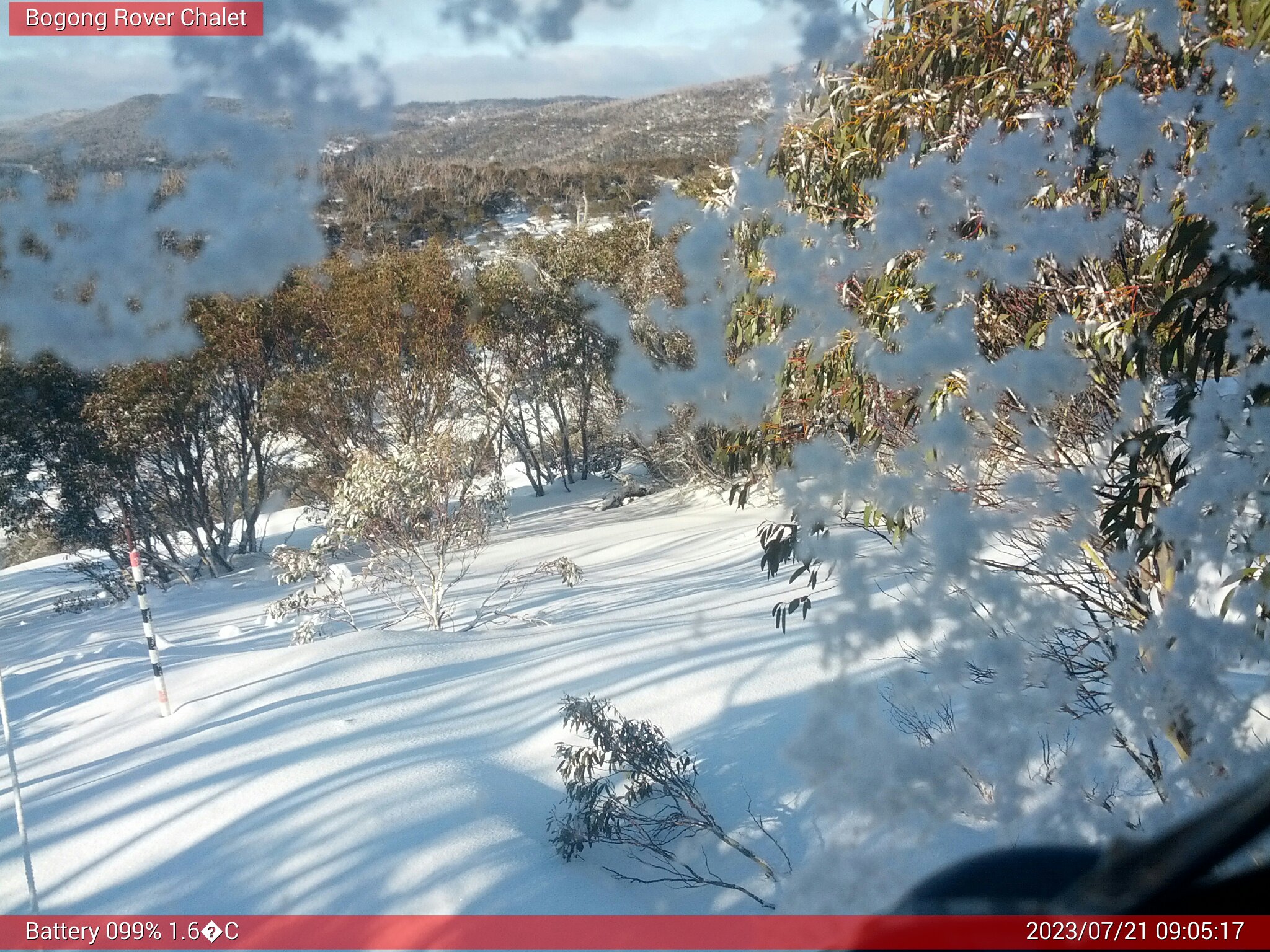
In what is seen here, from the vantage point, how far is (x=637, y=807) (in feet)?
12.0

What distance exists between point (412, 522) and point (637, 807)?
508 centimetres

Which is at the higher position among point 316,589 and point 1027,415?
point 1027,415

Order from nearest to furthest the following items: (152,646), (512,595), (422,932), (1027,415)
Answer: (422,932) < (1027,415) < (152,646) < (512,595)

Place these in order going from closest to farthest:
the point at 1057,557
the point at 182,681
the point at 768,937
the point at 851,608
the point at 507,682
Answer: the point at 768,937, the point at 851,608, the point at 1057,557, the point at 507,682, the point at 182,681

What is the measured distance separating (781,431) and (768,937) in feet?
5.99

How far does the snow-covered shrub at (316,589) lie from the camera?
26.2ft

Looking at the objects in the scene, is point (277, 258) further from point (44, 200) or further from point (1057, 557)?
point (1057, 557)

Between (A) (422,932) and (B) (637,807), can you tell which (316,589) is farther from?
(A) (422,932)

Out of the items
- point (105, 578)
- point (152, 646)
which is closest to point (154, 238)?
point (105, 578)

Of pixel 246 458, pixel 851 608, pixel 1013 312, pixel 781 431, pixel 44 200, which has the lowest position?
pixel 246 458

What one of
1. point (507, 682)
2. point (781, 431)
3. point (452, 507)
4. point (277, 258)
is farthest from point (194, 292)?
point (781, 431)

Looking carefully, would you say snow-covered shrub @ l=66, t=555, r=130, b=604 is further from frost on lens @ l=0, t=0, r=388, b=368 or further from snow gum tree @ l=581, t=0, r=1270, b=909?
snow gum tree @ l=581, t=0, r=1270, b=909

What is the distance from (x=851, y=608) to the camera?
114 inches

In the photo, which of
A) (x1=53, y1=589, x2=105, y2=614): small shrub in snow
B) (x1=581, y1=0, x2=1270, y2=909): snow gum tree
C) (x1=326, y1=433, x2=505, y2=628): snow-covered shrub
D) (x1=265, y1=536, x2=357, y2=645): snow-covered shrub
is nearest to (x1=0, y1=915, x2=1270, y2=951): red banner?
(x1=581, y1=0, x2=1270, y2=909): snow gum tree
